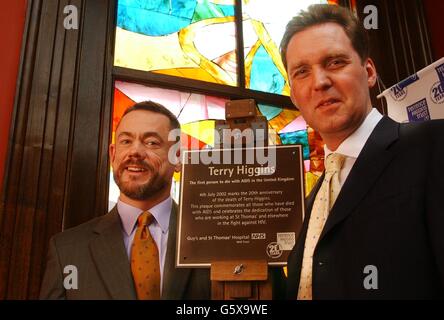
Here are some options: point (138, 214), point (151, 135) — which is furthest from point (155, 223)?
point (151, 135)

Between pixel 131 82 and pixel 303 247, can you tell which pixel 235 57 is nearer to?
pixel 131 82

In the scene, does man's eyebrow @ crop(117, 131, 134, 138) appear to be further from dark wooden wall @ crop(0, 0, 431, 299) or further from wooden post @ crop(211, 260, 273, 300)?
wooden post @ crop(211, 260, 273, 300)

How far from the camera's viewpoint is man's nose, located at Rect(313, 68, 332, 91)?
6.42 ft

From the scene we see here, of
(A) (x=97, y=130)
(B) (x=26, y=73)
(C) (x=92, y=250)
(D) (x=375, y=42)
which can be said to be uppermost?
(D) (x=375, y=42)

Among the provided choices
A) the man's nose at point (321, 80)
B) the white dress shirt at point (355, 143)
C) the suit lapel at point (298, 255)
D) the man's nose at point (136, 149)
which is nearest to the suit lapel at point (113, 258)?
the man's nose at point (136, 149)

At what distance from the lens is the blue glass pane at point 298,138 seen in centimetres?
311

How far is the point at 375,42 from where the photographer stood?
3668 millimetres

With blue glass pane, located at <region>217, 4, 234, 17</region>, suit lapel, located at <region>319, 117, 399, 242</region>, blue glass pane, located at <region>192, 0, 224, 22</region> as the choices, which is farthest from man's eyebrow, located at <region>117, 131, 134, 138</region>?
blue glass pane, located at <region>217, 4, 234, 17</region>

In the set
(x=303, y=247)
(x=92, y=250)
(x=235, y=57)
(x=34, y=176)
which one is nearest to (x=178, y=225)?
(x=92, y=250)

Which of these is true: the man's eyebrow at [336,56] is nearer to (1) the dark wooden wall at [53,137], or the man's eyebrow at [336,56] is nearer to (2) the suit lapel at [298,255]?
(2) the suit lapel at [298,255]

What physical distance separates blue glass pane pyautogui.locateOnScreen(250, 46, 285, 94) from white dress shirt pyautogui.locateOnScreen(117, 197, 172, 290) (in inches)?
54.6

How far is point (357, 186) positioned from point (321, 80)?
491 millimetres

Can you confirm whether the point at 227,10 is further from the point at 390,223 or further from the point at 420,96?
the point at 390,223

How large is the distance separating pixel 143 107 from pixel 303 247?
1.02 metres
